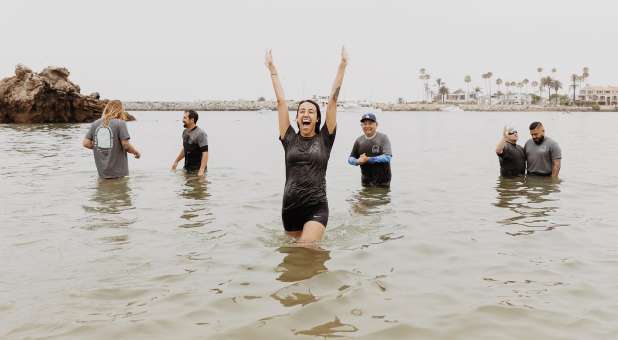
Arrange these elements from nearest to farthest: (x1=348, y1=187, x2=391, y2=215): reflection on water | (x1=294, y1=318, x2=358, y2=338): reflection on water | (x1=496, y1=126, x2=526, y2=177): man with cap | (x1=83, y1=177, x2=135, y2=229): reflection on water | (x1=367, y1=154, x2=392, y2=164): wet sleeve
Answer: (x1=294, y1=318, x2=358, y2=338): reflection on water
(x1=83, y1=177, x2=135, y2=229): reflection on water
(x1=348, y1=187, x2=391, y2=215): reflection on water
(x1=367, y1=154, x2=392, y2=164): wet sleeve
(x1=496, y1=126, x2=526, y2=177): man with cap

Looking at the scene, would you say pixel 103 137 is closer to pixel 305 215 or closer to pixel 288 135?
pixel 288 135

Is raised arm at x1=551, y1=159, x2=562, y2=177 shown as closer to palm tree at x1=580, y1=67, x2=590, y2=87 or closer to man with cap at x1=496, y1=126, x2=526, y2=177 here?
man with cap at x1=496, y1=126, x2=526, y2=177

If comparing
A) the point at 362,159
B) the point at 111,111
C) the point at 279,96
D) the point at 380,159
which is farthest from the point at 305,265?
the point at 111,111

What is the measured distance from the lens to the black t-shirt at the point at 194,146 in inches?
510

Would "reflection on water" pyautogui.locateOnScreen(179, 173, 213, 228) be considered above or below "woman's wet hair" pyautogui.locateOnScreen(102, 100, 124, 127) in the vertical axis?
below

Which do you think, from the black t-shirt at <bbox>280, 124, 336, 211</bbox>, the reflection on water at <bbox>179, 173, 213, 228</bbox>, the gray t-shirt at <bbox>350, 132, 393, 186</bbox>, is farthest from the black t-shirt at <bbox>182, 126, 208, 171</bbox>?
the black t-shirt at <bbox>280, 124, 336, 211</bbox>

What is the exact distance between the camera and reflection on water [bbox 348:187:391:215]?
389 inches

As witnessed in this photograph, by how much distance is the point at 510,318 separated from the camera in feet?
15.1

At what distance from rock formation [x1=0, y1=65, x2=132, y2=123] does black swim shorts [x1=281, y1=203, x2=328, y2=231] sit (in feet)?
159

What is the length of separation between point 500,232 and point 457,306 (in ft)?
11.4

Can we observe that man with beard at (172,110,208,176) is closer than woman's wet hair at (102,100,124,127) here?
No

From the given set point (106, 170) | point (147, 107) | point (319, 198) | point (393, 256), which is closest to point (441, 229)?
point (393, 256)

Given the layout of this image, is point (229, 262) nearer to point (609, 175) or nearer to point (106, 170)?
point (106, 170)

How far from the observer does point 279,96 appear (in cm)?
661
